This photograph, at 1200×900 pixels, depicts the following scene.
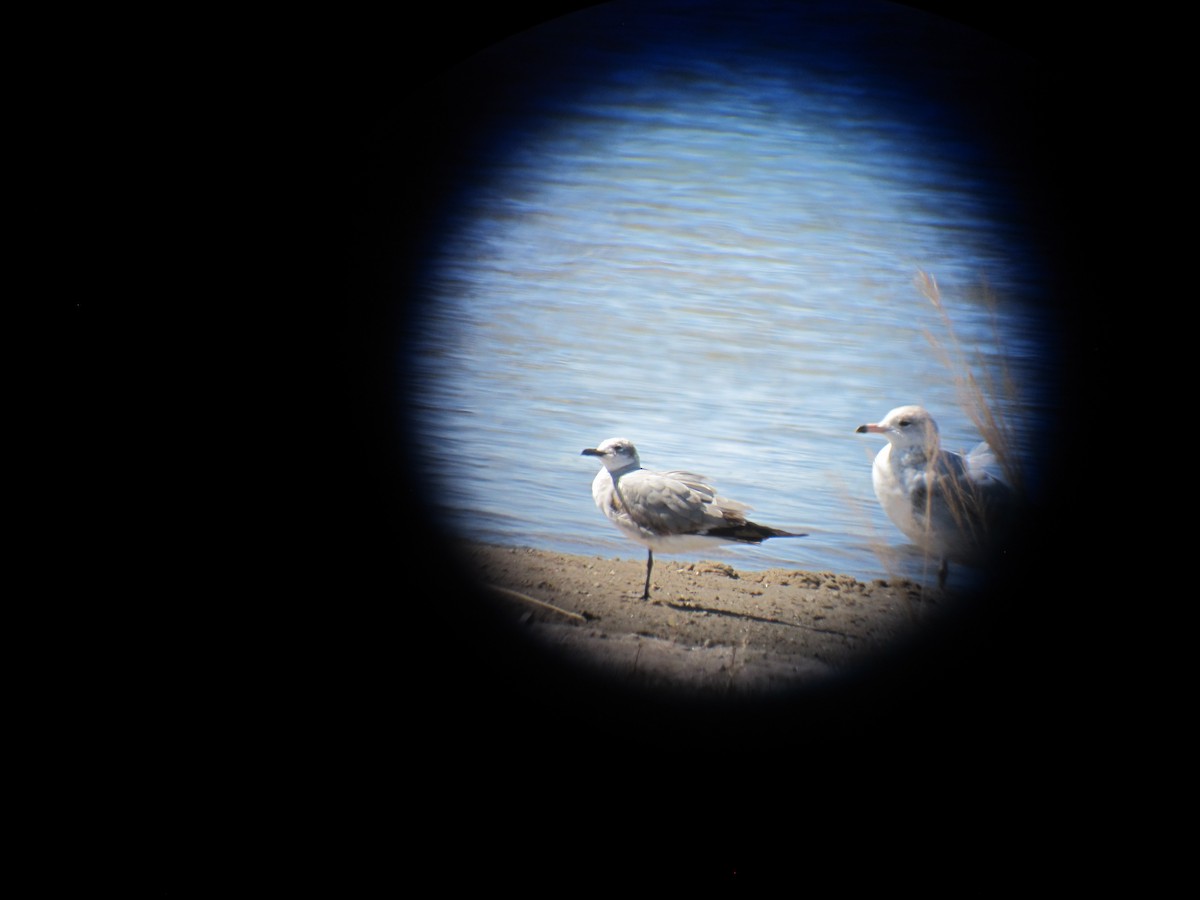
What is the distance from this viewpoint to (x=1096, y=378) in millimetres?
1405

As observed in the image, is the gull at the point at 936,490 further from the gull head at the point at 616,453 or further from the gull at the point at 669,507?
the gull head at the point at 616,453

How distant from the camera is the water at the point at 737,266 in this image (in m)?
1.41

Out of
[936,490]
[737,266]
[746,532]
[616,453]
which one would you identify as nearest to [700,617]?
[746,532]

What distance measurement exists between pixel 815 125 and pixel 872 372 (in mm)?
443

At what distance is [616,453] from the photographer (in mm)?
1445

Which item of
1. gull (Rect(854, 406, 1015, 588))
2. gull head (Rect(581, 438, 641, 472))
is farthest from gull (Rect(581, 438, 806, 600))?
gull (Rect(854, 406, 1015, 588))

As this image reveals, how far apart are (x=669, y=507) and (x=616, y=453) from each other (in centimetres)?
13

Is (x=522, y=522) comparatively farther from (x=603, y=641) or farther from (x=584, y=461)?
(x=603, y=641)

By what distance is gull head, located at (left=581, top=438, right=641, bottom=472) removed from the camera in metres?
1.45

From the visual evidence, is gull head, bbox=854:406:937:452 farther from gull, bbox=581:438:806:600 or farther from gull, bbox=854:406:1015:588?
gull, bbox=581:438:806:600

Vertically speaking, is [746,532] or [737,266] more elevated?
[737,266]

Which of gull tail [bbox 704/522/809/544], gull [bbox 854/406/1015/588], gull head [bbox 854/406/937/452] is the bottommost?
gull tail [bbox 704/522/809/544]

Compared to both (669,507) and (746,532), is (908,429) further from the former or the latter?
(669,507)

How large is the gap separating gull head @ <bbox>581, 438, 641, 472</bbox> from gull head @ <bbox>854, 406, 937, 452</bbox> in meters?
0.39
